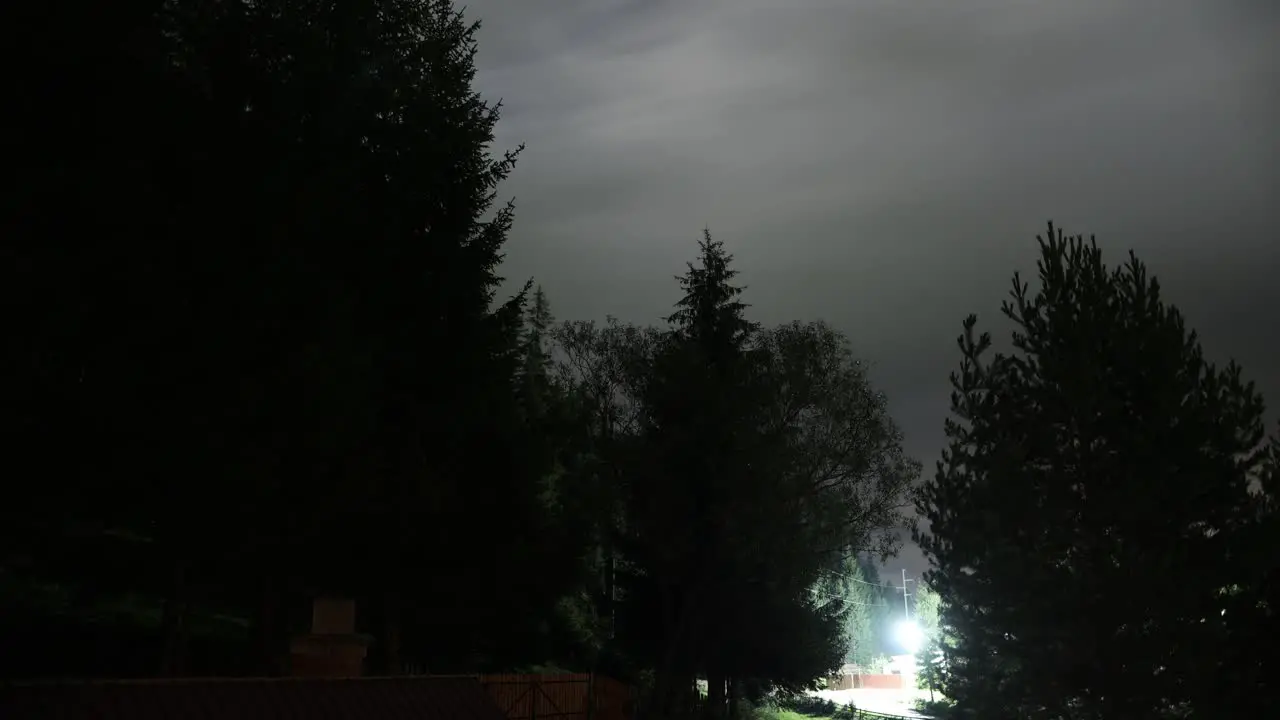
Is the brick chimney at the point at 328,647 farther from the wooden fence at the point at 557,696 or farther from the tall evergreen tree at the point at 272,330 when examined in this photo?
the wooden fence at the point at 557,696

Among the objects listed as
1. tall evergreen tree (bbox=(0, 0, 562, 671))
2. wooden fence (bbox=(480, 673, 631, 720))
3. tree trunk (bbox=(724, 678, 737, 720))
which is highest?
tall evergreen tree (bbox=(0, 0, 562, 671))

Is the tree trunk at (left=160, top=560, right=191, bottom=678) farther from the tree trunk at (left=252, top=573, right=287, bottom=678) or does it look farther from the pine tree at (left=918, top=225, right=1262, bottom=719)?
the pine tree at (left=918, top=225, right=1262, bottom=719)

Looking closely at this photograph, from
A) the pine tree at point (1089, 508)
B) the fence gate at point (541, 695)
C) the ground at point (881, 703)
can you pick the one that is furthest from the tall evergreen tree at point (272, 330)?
the ground at point (881, 703)

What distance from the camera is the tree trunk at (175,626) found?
1708cm

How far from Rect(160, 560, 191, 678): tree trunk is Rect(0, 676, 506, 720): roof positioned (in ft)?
16.4

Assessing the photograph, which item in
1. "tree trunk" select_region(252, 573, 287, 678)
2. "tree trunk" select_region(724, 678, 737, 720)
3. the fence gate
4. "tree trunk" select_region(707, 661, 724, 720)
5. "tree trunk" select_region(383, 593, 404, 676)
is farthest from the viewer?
"tree trunk" select_region(724, 678, 737, 720)

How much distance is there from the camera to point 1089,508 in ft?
51.9

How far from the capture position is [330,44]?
2466 cm

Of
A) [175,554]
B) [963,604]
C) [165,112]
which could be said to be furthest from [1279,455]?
[165,112]

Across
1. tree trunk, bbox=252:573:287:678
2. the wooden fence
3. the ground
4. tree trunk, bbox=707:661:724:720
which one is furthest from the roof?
the ground

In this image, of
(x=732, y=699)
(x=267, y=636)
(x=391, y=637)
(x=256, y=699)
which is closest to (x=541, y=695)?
(x=391, y=637)

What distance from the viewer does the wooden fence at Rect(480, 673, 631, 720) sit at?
77.2 ft

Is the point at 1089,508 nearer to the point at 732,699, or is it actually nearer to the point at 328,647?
the point at 328,647

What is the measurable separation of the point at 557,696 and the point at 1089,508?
15432 millimetres
